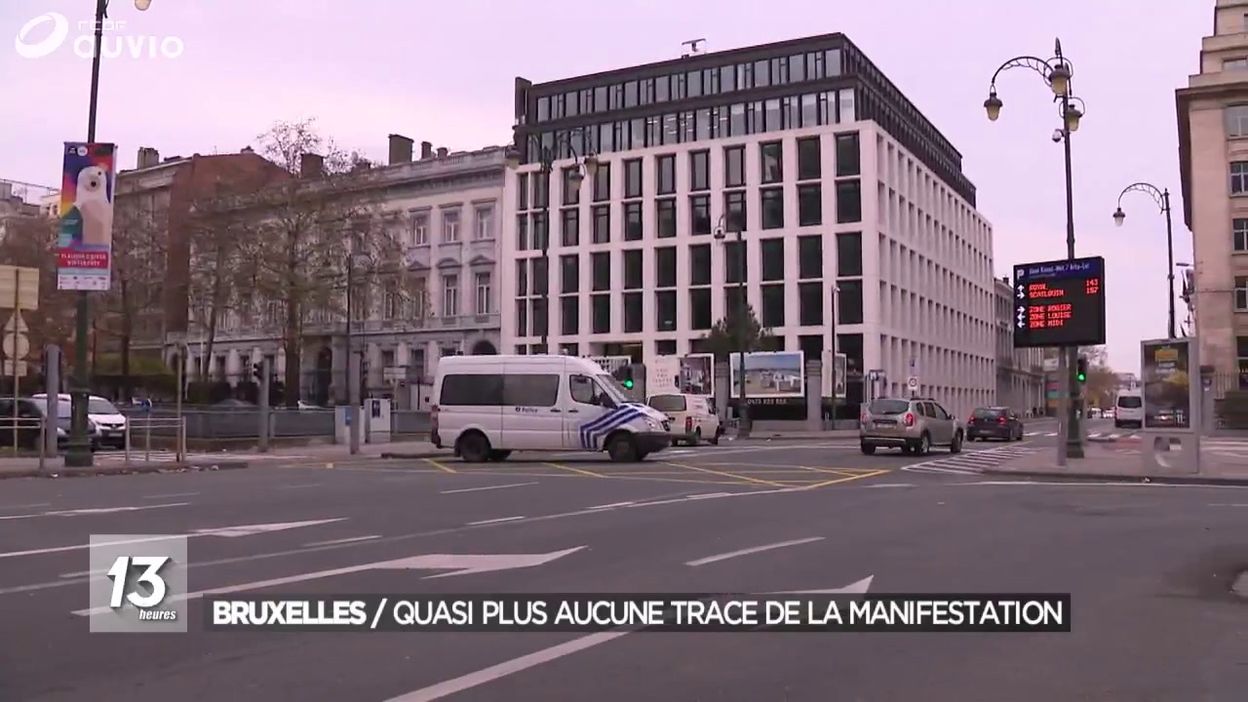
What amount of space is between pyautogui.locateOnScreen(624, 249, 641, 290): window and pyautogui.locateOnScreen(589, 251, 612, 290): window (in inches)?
43.8

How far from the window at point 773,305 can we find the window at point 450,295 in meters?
20.4

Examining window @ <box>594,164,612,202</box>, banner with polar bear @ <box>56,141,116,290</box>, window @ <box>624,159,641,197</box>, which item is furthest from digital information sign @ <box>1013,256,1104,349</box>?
window @ <box>594,164,612,202</box>

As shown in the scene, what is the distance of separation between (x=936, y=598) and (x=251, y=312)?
4528 centimetres

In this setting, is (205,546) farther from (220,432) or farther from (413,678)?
(220,432)

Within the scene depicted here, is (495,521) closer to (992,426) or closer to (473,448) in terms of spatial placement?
(473,448)

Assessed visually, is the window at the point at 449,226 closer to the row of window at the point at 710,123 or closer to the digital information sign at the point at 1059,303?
the row of window at the point at 710,123

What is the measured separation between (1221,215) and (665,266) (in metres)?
31.3

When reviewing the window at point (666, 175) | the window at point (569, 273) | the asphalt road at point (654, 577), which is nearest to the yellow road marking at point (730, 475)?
the asphalt road at point (654, 577)

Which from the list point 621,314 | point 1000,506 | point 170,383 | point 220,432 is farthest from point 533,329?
point 1000,506

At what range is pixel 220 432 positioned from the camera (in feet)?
114

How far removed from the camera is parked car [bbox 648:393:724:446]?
39.4 meters

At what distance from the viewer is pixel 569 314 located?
74.9 metres

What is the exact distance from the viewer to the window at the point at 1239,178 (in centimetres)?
5681

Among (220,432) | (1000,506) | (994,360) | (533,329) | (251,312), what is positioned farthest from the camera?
(994,360)
